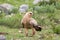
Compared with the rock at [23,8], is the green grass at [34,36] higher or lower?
lower

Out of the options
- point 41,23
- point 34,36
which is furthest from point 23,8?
point 34,36

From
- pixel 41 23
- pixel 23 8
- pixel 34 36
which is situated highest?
pixel 23 8

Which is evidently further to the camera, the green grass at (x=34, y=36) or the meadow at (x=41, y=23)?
the meadow at (x=41, y=23)

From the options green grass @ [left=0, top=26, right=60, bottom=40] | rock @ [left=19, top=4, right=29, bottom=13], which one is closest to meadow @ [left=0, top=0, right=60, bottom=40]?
green grass @ [left=0, top=26, right=60, bottom=40]

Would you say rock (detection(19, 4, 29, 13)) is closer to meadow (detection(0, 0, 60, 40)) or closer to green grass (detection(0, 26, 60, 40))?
meadow (detection(0, 0, 60, 40))

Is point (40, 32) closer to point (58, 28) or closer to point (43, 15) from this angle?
point (58, 28)

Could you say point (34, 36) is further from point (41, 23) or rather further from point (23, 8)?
point (23, 8)

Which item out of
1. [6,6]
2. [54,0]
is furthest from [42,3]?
[6,6]

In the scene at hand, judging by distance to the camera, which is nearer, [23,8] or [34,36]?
[34,36]

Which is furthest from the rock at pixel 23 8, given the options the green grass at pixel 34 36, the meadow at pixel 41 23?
the green grass at pixel 34 36

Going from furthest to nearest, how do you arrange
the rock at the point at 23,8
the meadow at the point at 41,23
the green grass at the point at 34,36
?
the rock at the point at 23,8, the meadow at the point at 41,23, the green grass at the point at 34,36

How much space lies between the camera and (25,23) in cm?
830

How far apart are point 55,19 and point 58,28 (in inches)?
58.3

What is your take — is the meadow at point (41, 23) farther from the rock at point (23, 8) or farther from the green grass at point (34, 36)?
the rock at point (23, 8)
